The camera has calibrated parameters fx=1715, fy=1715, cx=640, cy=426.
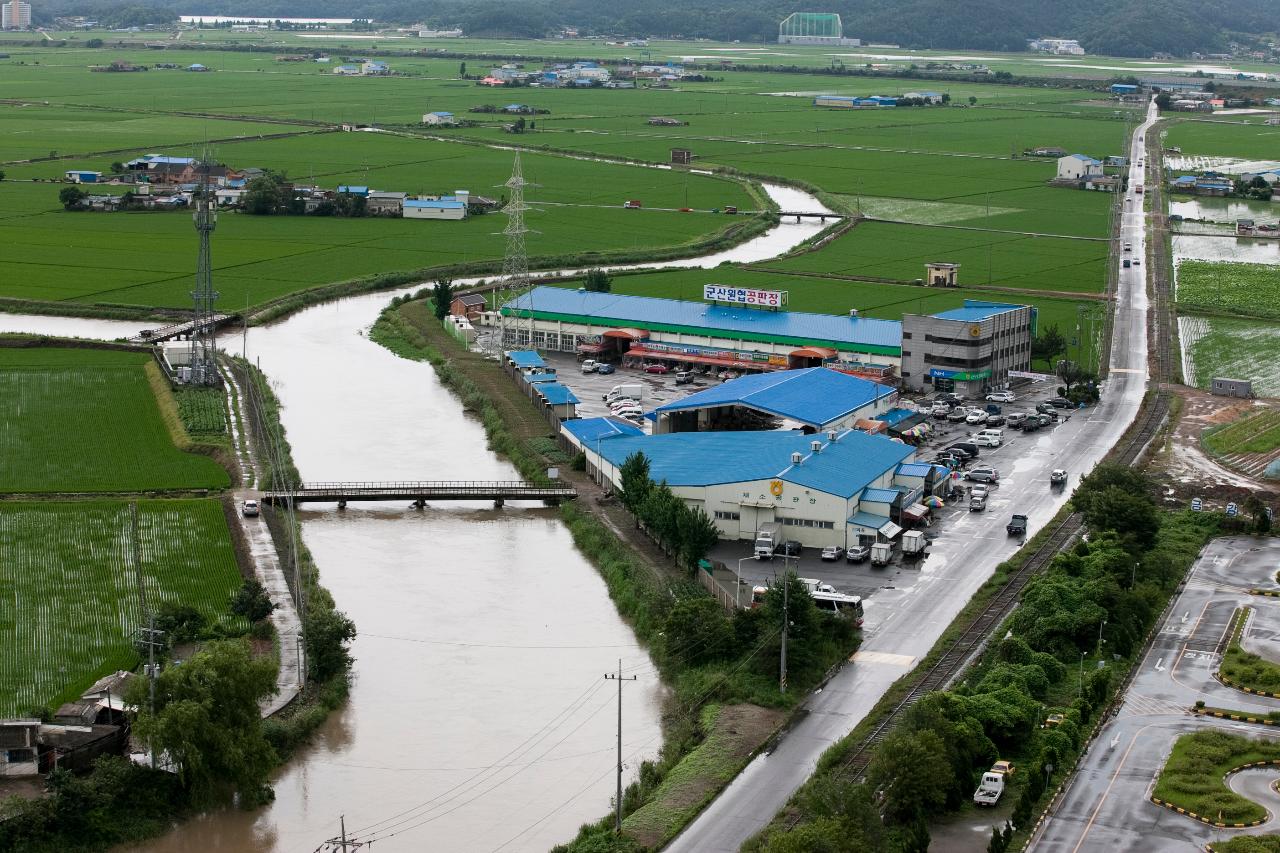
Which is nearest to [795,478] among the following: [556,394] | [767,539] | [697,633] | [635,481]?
[767,539]

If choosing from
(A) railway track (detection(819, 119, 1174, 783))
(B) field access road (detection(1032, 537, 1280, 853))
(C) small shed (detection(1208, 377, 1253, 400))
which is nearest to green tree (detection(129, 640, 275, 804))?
(A) railway track (detection(819, 119, 1174, 783))

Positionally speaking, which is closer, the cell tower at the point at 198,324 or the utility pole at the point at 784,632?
the utility pole at the point at 784,632

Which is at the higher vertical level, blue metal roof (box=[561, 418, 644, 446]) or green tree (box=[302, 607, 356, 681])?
blue metal roof (box=[561, 418, 644, 446])

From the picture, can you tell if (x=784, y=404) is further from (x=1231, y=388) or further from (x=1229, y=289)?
Result: (x=1229, y=289)

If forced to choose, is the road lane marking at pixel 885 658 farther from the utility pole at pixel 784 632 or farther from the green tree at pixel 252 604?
the green tree at pixel 252 604

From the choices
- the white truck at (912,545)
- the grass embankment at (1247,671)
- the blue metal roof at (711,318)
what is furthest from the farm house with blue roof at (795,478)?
the blue metal roof at (711,318)

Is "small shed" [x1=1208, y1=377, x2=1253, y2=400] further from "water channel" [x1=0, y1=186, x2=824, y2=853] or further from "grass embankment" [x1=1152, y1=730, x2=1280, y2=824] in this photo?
"grass embankment" [x1=1152, y1=730, x2=1280, y2=824]
